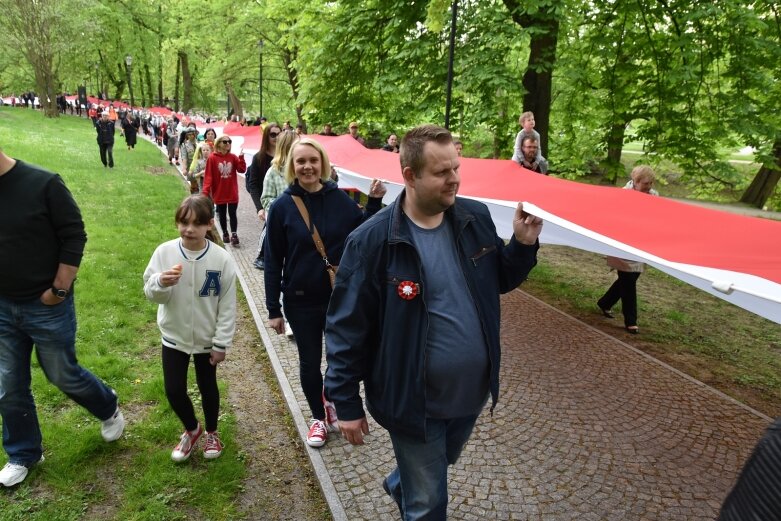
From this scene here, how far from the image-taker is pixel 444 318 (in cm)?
206

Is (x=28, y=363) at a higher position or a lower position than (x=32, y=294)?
lower

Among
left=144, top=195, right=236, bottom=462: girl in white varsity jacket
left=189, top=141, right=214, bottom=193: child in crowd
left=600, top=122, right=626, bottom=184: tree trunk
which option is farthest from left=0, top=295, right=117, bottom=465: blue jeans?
left=600, top=122, right=626, bottom=184: tree trunk

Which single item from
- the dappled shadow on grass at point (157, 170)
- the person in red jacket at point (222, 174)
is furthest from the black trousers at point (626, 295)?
the dappled shadow on grass at point (157, 170)

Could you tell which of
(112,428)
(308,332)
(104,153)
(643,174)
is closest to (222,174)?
(112,428)

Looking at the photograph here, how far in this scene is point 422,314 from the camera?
6.72 ft

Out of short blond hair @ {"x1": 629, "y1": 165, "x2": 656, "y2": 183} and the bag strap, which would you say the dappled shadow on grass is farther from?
the bag strap

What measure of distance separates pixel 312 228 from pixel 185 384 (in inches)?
48.9

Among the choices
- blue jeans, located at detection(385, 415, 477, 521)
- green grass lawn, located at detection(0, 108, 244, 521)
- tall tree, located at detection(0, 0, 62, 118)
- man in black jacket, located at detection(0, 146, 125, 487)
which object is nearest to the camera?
blue jeans, located at detection(385, 415, 477, 521)

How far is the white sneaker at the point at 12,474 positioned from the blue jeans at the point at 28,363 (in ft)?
0.10

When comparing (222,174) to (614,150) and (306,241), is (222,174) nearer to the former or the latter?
(306,241)

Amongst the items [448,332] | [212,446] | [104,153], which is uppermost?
[448,332]

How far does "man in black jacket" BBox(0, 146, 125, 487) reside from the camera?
276cm

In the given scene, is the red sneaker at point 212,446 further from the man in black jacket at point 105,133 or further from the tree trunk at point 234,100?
the tree trunk at point 234,100

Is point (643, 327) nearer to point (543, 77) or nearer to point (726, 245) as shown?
point (726, 245)
